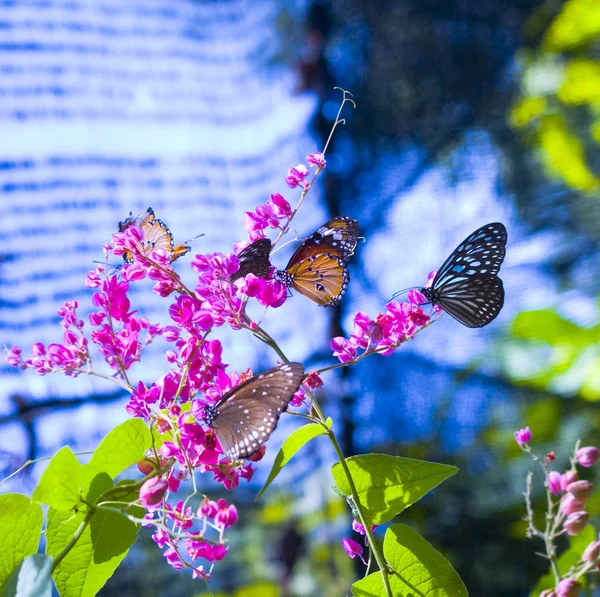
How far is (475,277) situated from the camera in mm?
478

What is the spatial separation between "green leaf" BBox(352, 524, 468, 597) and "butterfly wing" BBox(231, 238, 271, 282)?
143mm

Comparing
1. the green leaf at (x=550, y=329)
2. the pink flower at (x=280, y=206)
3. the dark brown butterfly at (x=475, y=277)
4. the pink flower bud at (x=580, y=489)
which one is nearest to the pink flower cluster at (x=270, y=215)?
the pink flower at (x=280, y=206)

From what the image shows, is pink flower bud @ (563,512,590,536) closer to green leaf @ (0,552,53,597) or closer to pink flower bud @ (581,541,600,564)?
pink flower bud @ (581,541,600,564)

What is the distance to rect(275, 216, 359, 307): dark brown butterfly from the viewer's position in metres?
0.42

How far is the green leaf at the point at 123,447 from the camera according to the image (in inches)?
12.5

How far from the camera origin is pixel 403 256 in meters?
1.32

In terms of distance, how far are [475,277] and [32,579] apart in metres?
0.34

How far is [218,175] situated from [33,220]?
0.39 m

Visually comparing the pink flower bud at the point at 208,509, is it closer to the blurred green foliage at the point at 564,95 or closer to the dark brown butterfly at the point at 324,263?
the dark brown butterfly at the point at 324,263

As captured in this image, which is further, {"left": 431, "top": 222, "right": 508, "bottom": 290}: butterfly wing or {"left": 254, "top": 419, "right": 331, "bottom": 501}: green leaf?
{"left": 431, "top": 222, "right": 508, "bottom": 290}: butterfly wing

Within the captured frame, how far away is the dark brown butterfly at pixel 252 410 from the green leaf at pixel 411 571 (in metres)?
0.09

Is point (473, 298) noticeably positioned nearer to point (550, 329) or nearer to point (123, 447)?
point (123, 447)

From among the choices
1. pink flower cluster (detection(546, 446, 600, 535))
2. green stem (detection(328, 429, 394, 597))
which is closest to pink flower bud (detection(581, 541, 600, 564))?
pink flower cluster (detection(546, 446, 600, 535))

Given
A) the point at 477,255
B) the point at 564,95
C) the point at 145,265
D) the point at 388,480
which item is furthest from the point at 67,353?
the point at 564,95
